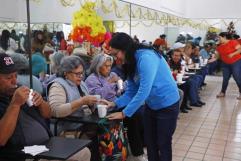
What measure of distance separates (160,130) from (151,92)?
33 centimetres

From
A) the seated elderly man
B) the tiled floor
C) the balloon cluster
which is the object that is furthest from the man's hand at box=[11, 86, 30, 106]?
the balloon cluster

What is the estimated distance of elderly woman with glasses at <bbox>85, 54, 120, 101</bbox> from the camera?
3.12 metres

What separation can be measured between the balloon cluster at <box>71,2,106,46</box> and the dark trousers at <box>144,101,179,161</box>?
1778 mm

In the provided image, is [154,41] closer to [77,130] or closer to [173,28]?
[173,28]

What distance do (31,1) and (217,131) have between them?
9.94 ft

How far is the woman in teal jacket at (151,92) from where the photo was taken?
7.34 feet

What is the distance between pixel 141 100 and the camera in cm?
225

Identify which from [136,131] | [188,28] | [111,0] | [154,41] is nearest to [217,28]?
[188,28]

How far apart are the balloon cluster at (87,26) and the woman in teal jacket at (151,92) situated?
156cm

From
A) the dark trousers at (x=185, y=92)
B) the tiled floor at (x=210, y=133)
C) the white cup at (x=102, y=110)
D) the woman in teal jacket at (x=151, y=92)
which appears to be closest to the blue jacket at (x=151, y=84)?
the woman in teal jacket at (x=151, y=92)

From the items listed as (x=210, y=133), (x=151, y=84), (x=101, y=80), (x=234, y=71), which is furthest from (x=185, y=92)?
(x=151, y=84)

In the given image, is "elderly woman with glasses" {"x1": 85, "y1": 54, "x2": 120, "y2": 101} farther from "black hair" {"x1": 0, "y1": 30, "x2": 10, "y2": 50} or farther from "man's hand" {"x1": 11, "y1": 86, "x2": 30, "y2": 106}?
"man's hand" {"x1": 11, "y1": 86, "x2": 30, "y2": 106}

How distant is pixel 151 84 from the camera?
222cm

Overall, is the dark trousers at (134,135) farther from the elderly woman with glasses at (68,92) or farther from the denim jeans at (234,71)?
the denim jeans at (234,71)
